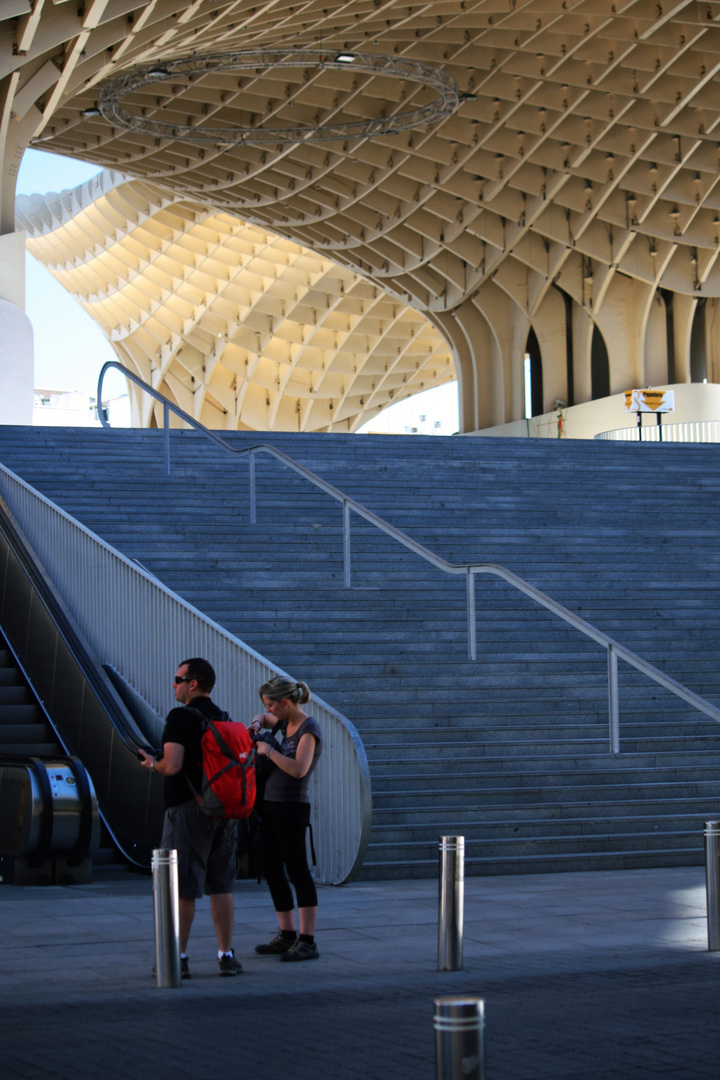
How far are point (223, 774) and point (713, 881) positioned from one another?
2.63m

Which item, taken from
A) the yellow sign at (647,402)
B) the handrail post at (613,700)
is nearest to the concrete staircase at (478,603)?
the handrail post at (613,700)

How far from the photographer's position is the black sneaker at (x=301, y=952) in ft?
23.0

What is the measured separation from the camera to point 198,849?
22.8ft

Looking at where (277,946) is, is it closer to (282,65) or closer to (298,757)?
(298,757)

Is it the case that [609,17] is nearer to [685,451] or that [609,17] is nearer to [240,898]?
[685,451]

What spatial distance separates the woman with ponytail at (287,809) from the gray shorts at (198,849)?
33 cm

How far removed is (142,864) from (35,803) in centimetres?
133

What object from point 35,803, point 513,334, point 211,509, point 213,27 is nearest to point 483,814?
point 35,803

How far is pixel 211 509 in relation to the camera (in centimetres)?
1659

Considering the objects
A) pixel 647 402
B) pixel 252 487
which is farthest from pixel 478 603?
pixel 647 402

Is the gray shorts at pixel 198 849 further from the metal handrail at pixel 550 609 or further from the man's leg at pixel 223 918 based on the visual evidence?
the metal handrail at pixel 550 609

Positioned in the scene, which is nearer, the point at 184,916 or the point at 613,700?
the point at 184,916

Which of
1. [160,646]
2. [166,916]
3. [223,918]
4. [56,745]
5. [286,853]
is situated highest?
[160,646]

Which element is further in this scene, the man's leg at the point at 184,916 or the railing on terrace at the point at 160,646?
the railing on terrace at the point at 160,646
